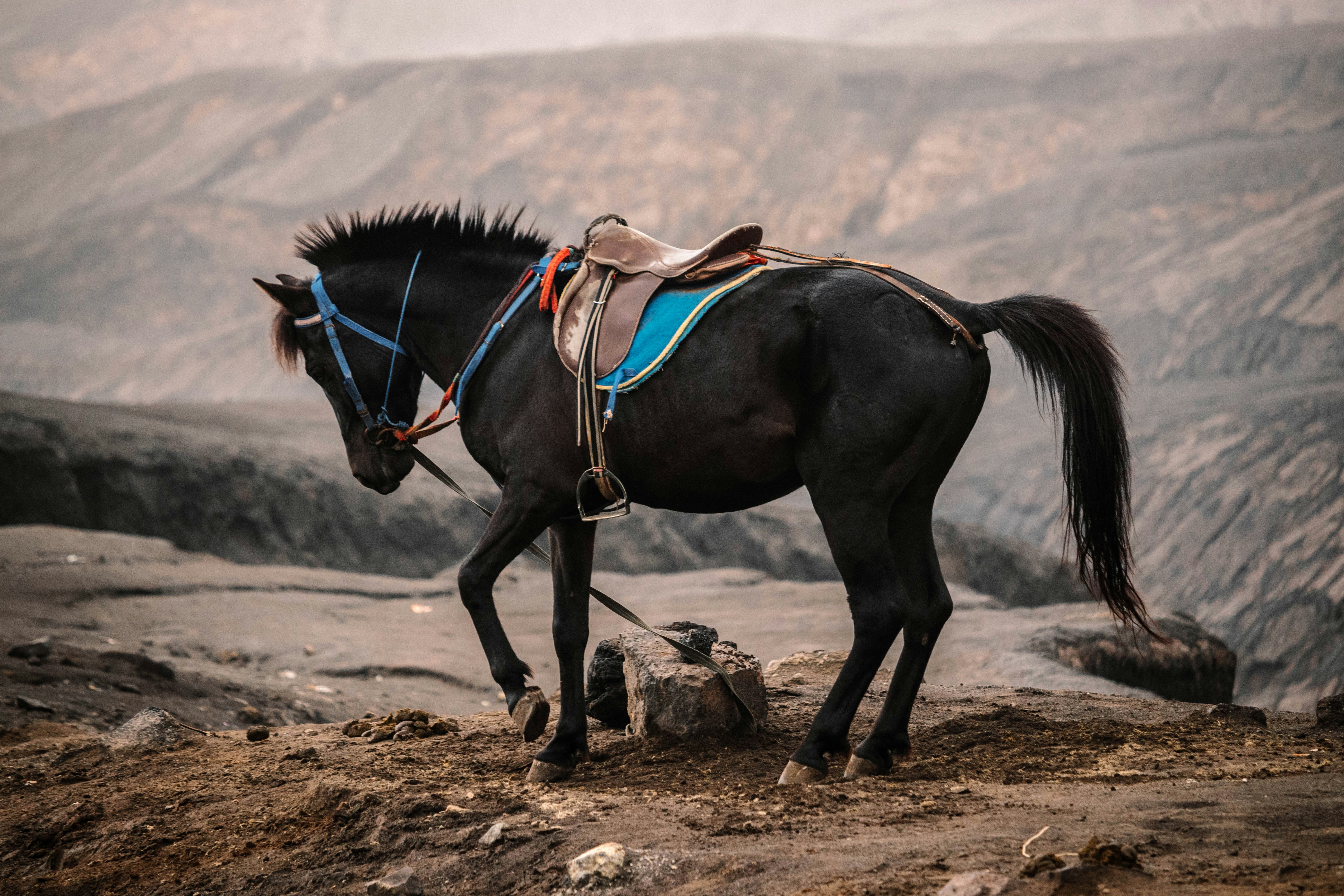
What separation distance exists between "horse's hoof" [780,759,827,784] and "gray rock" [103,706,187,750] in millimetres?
3213

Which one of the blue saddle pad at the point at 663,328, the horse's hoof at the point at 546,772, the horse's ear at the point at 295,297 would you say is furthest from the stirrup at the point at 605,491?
the horse's ear at the point at 295,297

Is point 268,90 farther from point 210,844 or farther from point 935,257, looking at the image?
point 210,844

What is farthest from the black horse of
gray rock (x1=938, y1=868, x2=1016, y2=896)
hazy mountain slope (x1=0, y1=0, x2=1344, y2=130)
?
hazy mountain slope (x1=0, y1=0, x2=1344, y2=130)

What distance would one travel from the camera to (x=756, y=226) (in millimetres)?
4562

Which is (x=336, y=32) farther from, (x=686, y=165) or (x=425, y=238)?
(x=425, y=238)

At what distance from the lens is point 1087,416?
14.0 feet

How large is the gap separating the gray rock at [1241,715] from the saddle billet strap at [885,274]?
2.15 metres

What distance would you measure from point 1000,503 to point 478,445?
1916 centimetres

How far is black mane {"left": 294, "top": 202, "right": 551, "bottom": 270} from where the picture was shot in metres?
4.92

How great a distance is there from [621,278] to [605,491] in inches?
34.9

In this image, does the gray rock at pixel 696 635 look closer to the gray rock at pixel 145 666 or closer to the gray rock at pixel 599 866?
the gray rock at pixel 599 866

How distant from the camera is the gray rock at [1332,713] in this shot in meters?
4.69

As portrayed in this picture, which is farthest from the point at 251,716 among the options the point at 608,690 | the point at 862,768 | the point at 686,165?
the point at 686,165

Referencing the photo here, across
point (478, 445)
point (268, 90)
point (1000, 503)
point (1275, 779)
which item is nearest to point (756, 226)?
point (478, 445)
